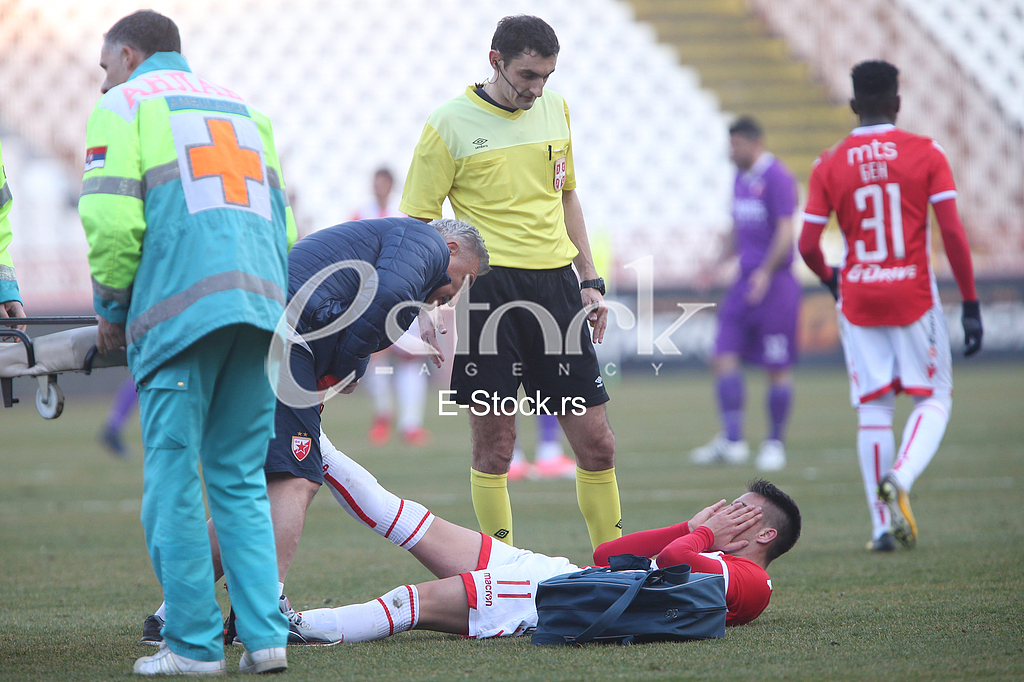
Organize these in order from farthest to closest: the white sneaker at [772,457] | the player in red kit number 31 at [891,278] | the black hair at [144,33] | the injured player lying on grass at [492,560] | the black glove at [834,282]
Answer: the white sneaker at [772,457] → the black glove at [834,282] → the player in red kit number 31 at [891,278] → the injured player lying on grass at [492,560] → the black hair at [144,33]

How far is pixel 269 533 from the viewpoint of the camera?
2.83m

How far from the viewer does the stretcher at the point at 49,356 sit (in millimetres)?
2869

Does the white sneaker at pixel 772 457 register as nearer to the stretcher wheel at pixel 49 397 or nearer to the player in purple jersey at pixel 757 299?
the player in purple jersey at pixel 757 299

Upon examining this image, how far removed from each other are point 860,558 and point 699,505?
1.46m

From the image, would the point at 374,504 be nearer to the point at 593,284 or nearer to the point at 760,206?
the point at 593,284

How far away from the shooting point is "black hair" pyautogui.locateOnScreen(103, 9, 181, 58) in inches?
112

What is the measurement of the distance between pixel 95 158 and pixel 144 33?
1.41 ft

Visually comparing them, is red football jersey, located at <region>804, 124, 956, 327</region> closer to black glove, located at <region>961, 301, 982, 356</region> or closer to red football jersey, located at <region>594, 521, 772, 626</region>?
black glove, located at <region>961, 301, 982, 356</region>

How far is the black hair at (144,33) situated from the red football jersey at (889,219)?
3.36 meters

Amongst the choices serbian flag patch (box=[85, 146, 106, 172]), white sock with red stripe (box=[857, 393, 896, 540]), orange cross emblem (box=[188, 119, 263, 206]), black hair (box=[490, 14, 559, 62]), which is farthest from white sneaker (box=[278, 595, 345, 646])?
white sock with red stripe (box=[857, 393, 896, 540])

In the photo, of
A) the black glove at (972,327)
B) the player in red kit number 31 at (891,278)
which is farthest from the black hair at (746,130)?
the black glove at (972,327)

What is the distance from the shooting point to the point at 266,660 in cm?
273

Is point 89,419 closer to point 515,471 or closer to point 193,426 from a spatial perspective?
point 515,471

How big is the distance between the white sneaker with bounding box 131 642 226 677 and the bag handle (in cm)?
102
